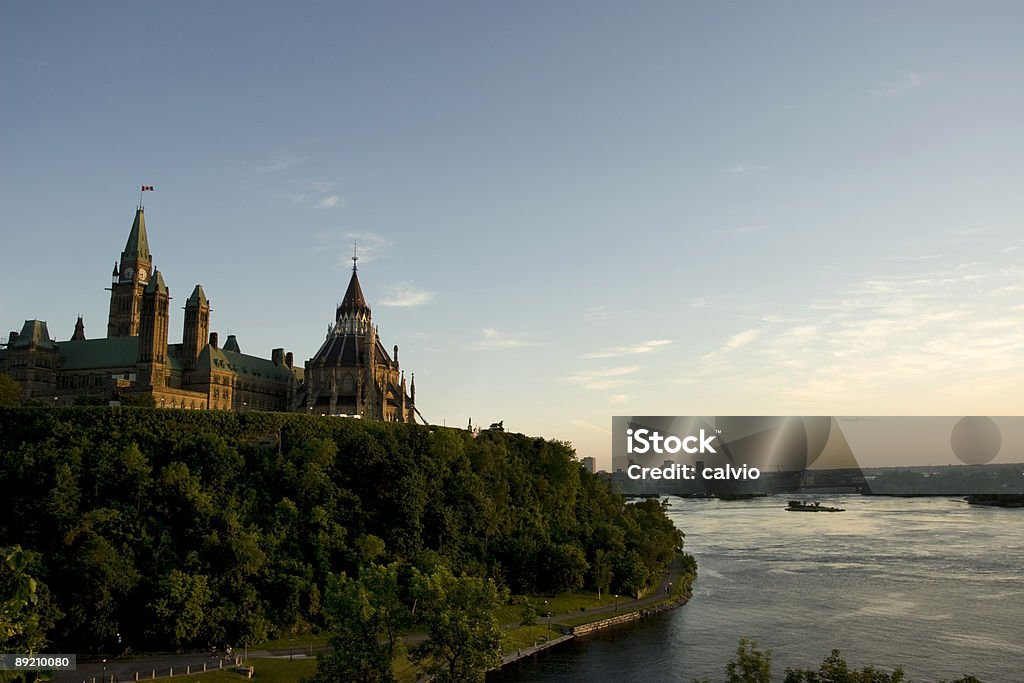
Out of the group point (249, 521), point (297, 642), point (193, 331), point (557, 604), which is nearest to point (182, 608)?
point (297, 642)

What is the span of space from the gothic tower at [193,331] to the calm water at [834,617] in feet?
272

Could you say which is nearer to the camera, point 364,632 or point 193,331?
point 364,632

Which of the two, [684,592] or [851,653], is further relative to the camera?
[684,592]

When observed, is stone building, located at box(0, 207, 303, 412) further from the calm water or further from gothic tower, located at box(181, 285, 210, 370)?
the calm water

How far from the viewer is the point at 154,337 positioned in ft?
410

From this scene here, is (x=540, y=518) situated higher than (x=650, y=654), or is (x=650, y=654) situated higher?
(x=540, y=518)

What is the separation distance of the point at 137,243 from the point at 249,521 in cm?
8799

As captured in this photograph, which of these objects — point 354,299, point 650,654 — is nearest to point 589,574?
point 650,654

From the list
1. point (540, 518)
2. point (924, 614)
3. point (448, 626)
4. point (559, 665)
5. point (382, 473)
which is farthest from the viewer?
point (540, 518)

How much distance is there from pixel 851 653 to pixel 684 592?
29.7 m

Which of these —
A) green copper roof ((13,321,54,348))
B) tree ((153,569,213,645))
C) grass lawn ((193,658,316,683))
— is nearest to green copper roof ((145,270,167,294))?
green copper roof ((13,321,54,348))

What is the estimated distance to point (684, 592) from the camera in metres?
98.8

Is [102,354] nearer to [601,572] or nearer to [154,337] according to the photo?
[154,337]

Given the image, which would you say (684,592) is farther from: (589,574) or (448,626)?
(448,626)
